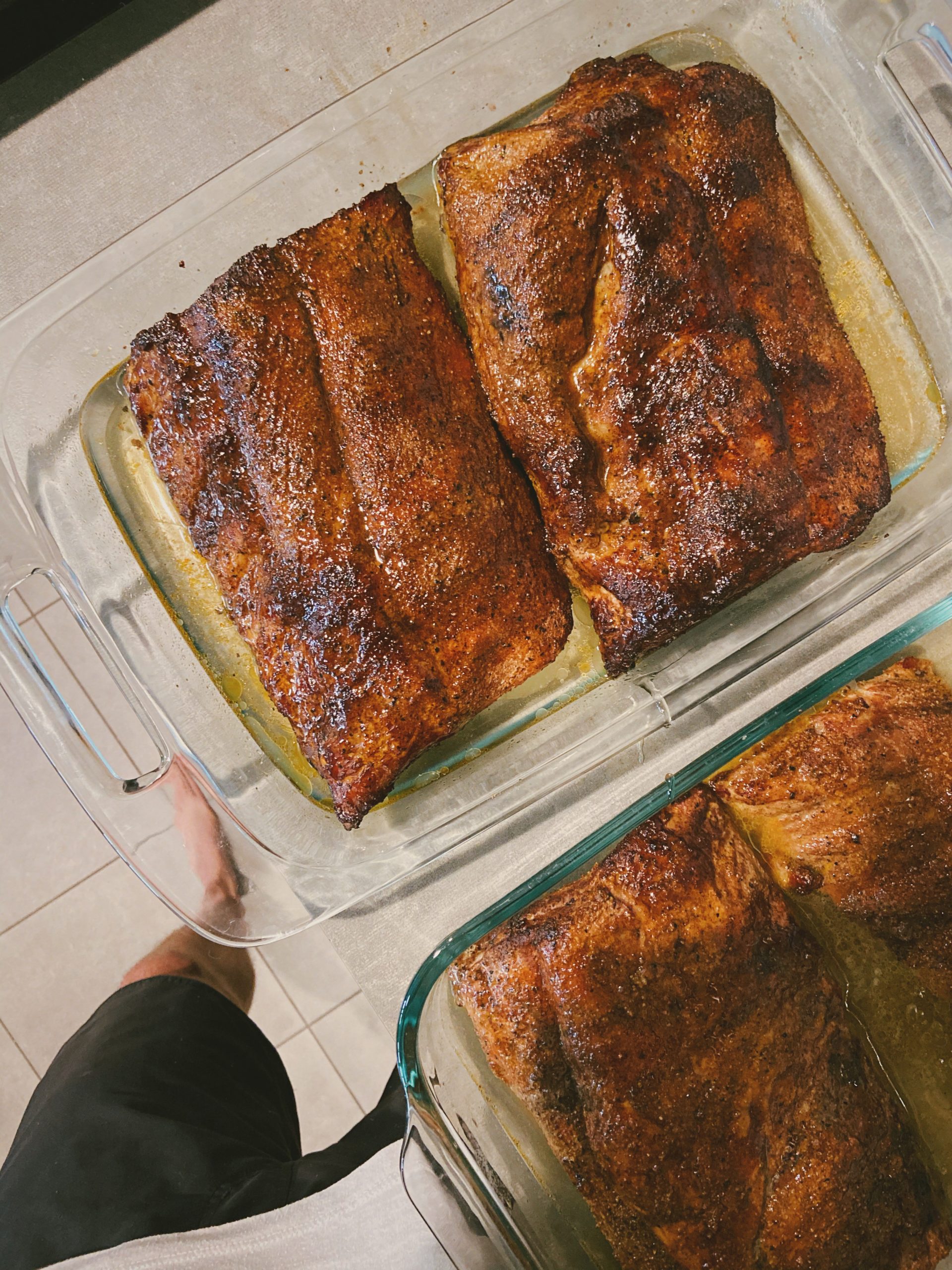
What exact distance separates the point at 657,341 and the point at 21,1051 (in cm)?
260

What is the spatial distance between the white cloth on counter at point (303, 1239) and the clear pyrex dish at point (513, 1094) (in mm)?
397

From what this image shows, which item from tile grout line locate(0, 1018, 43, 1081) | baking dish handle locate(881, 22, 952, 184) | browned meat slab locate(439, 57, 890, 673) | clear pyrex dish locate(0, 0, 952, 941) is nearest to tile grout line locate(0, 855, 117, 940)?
tile grout line locate(0, 1018, 43, 1081)

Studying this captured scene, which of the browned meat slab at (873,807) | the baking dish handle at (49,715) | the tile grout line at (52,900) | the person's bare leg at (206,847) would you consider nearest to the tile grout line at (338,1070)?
the tile grout line at (52,900)

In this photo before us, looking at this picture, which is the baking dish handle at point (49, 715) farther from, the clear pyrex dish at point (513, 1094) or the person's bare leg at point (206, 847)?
the clear pyrex dish at point (513, 1094)

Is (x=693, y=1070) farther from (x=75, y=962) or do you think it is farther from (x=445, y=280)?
(x=75, y=962)

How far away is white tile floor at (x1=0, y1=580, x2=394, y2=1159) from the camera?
96.4 inches

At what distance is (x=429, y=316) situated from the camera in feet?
5.49

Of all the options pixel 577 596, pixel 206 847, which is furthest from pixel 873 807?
pixel 206 847

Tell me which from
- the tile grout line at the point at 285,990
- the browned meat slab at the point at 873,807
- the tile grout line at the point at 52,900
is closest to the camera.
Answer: the browned meat slab at the point at 873,807

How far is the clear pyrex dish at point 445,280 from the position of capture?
67.3 inches

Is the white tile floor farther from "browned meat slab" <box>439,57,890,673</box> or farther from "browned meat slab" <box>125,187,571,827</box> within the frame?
"browned meat slab" <box>439,57,890,673</box>

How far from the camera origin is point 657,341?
5.09ft

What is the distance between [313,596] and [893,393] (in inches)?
49.9

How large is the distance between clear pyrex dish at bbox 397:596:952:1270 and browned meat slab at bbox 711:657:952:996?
1.9 inches
